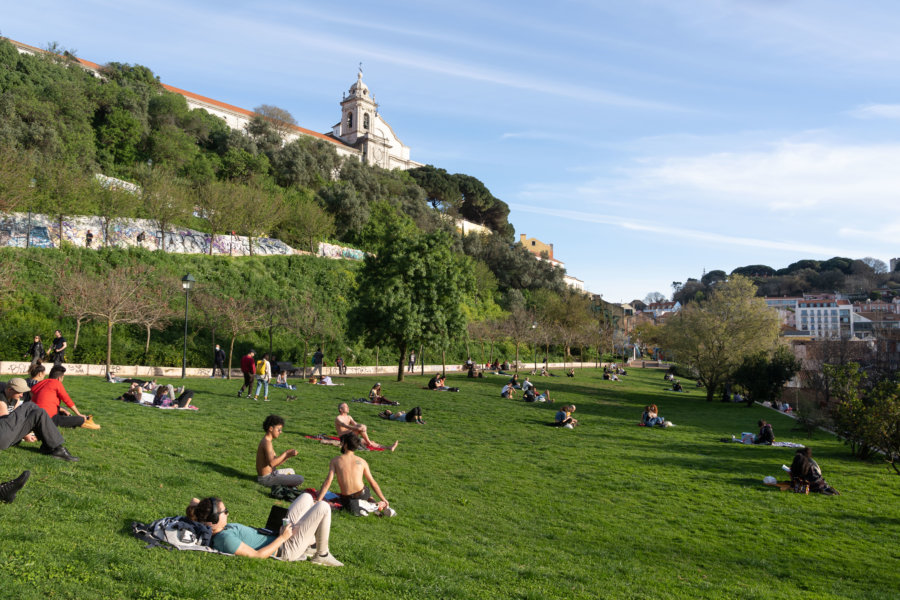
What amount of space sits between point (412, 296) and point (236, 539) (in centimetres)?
2476

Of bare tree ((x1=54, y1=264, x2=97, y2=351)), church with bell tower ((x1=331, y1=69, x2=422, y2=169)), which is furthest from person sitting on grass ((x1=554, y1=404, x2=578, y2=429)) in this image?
church with bell tower ((x1=331, y1=69, x2=422, y2=169))

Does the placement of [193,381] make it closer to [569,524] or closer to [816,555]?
[569,524]

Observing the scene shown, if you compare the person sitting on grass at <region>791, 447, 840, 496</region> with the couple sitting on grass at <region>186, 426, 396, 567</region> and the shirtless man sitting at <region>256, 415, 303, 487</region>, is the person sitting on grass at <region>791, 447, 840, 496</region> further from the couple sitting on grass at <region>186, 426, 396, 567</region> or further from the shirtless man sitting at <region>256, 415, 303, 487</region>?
the couple sitting on grass at <region>186, 426, 396, 567</region>

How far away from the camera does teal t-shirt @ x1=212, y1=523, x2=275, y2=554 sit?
229 inches

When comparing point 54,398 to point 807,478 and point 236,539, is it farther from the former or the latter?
point 807,478

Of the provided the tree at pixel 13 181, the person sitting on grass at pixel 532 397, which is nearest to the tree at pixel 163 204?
the tree at pixel 13 181

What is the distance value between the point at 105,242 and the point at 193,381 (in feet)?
69.1

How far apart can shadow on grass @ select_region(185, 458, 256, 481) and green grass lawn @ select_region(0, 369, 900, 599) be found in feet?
0.19

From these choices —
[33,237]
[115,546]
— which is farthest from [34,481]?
[33,237]

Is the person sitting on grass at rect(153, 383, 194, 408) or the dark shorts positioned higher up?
the person sitting on grass at rect(153, 383, 194, 408)

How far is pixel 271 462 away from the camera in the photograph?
9180 mm

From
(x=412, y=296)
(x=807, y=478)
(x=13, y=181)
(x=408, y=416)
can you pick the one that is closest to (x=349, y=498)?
(x=408, y=416)

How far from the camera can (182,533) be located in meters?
5.82

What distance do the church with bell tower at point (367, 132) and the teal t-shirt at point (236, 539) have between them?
102 metres
